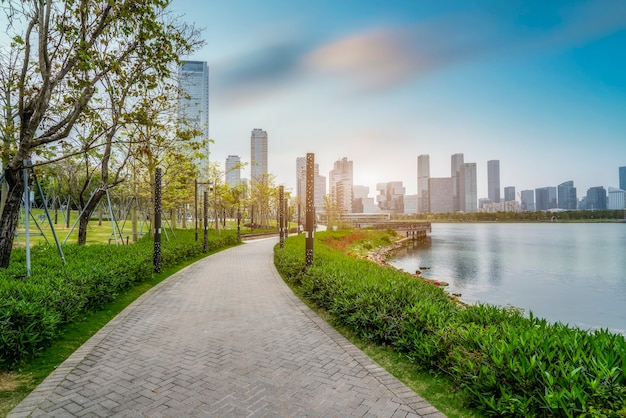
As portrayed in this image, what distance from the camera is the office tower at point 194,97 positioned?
36.0ft

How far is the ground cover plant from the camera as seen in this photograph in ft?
9.00

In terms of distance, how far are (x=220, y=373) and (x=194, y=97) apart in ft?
64.3

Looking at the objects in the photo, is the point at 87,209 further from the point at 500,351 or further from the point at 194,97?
the point at 500,351

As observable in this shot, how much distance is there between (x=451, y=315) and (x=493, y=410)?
165 centimetres

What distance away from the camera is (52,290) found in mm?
5848

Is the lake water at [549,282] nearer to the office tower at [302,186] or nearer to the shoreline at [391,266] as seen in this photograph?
the shoreline at [391,266]

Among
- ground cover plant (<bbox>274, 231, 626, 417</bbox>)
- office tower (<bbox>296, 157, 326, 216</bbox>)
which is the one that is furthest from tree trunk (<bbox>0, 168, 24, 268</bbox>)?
office tower (<bbox>296, 157, 326, 216</bbox>)

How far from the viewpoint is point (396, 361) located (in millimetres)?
4590

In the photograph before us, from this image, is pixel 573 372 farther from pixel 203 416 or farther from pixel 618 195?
pixel 618 195

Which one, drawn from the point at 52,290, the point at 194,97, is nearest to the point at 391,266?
the point at 52,290

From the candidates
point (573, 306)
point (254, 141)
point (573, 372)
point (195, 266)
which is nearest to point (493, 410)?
point (573, 372)

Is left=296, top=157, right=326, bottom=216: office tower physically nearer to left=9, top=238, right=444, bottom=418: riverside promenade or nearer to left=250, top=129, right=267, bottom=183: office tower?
left=250, top=129, right=267, bottom=183: office tower

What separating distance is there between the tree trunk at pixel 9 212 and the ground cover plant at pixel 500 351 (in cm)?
749

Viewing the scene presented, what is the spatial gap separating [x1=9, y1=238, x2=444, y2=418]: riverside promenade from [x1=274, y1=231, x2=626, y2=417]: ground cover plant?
0.49 meters
